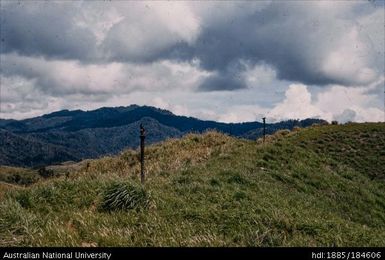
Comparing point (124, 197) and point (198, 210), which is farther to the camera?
point (198, 210)

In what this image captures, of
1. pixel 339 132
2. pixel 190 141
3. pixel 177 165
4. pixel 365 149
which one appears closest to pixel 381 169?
pixel 365 149

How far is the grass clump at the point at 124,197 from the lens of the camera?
12.5 metres

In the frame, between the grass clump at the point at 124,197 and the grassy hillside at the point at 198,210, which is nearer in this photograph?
the grassy hillside at the point at 198,210

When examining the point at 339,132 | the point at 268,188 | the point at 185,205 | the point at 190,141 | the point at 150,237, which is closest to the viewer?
the point at 150,237

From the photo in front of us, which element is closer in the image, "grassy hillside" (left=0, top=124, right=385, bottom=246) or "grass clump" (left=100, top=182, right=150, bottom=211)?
"grassy hillside" (left=0, top=124, right=385, bottom=246)

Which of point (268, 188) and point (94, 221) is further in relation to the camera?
point (268, 188)

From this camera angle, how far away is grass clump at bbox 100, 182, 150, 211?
492 inches

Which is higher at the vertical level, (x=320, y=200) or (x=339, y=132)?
(x=339, y=132)

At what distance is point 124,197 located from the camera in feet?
41.4

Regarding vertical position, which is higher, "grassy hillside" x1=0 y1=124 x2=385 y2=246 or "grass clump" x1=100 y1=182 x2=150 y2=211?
"grass clump" x1=100 y1=182 x2=150 y2=211

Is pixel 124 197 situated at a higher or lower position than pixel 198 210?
higher

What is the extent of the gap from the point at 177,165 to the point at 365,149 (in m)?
27.1

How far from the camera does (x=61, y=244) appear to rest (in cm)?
893
